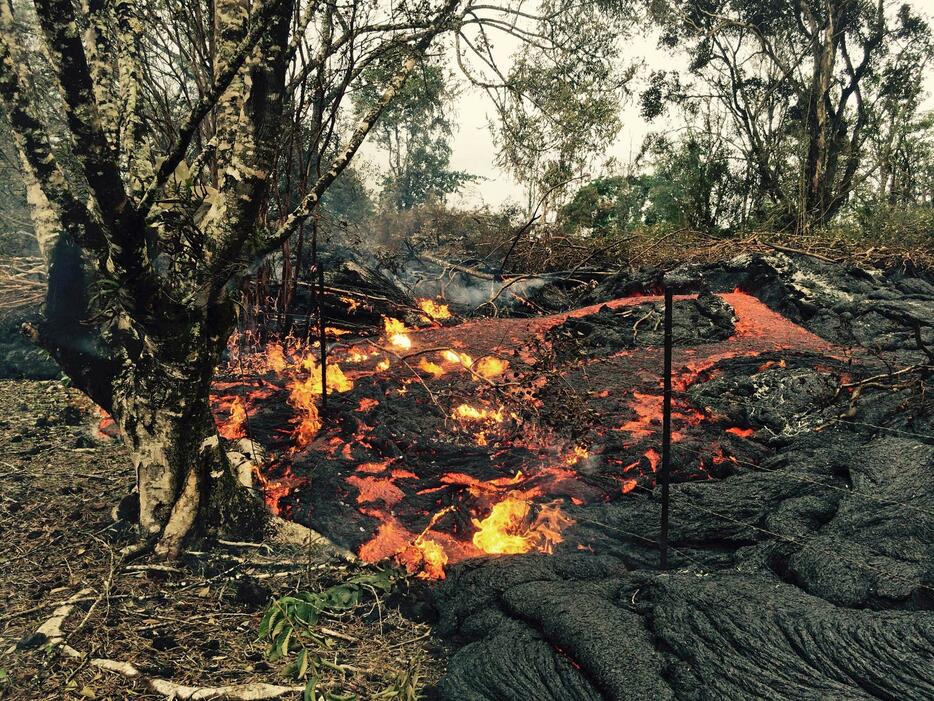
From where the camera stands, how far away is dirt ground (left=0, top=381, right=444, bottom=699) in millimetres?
2680

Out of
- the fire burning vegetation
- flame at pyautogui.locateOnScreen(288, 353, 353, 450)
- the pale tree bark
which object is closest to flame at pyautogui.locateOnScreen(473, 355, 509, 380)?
the fire burning vegetation

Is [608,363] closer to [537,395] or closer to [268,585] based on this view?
[537,395]

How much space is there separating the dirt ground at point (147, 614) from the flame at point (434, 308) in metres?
5.83

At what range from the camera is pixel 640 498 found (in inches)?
157

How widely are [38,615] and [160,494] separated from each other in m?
0.80

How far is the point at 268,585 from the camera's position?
11.3 feet

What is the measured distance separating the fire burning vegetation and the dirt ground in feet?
1.75

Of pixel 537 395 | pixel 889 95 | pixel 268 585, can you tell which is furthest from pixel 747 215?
pixel 268 585

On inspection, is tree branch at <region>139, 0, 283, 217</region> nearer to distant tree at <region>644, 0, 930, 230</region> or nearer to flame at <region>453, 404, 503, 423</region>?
flame at <region>453, 404, 503, 423</region>

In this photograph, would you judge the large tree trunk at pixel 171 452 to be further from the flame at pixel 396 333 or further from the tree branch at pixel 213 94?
the flame at pixel 396 333

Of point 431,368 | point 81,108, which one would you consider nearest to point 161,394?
point 81,108

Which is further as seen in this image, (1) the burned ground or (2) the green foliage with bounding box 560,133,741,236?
(2) the green foliage with bounding box 560,133,741,236

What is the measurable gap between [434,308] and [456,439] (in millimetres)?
5009

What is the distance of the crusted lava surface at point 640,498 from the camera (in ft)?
8.16
